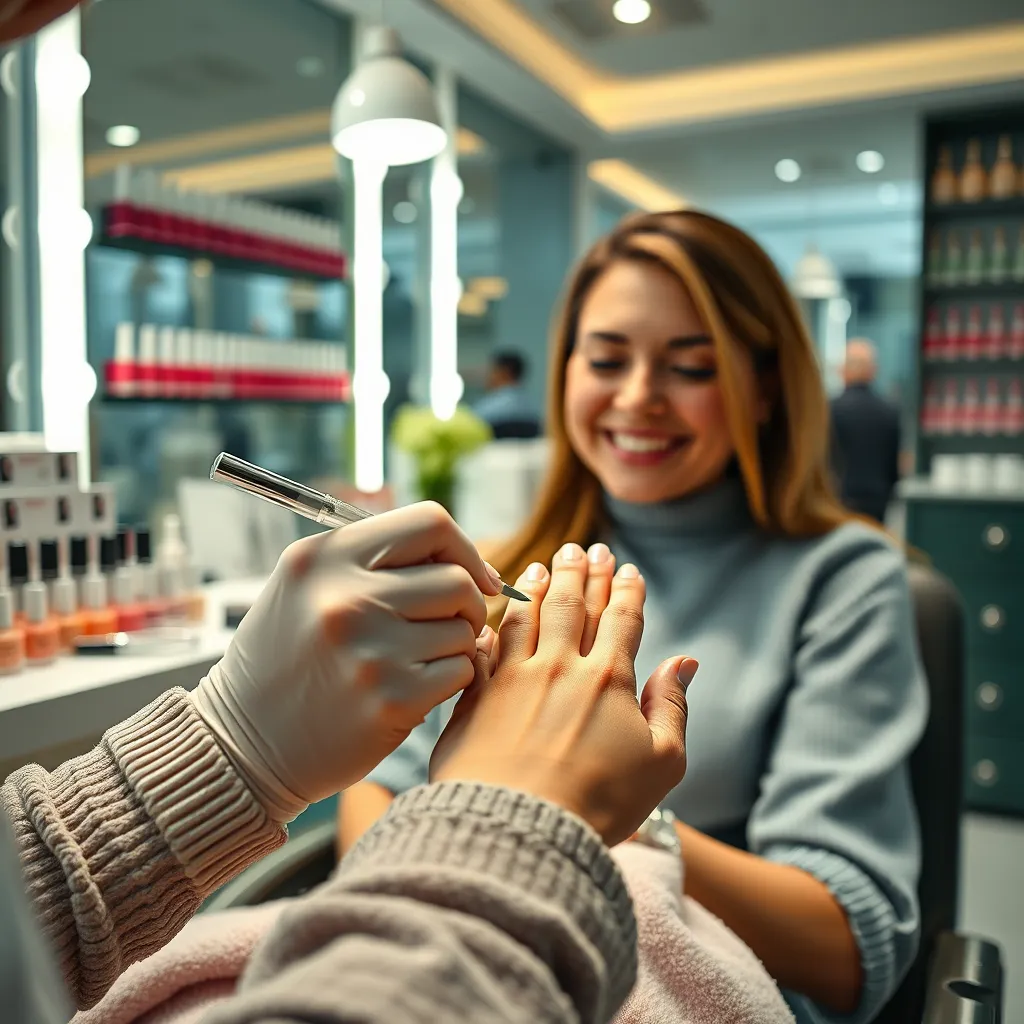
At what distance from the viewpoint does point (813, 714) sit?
1.01 m

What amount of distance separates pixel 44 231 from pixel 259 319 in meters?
0.64

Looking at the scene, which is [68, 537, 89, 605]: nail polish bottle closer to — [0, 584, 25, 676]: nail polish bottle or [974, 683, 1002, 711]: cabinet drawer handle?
[0, 584, 25, 676]: nail polish bottle

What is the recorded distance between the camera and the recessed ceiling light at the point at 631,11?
353 cm

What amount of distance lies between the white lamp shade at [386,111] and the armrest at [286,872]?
135 centimetres

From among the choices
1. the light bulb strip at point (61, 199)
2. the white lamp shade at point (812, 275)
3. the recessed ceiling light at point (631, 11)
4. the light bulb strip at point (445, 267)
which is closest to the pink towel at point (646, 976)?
the light bulb strip at point (61, 199)

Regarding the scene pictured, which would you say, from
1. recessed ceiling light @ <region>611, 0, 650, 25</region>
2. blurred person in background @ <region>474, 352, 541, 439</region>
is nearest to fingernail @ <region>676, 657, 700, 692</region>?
blurred person in background @ <region>474, 352, 541, 439</region>

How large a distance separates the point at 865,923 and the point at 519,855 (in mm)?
664

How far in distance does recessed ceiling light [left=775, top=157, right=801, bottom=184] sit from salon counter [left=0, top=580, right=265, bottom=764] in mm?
5186

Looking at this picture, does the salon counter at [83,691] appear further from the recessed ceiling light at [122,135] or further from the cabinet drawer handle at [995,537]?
the cabinet drawer handle at [995,537]

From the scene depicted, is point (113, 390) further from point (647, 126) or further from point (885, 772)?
point (647, 126)

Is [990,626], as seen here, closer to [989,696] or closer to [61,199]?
[989,696]

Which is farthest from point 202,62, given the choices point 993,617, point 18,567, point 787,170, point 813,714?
point 787,170

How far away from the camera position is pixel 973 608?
126 inches

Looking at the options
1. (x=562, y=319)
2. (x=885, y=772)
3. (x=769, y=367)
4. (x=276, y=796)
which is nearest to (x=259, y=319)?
(x=562, y=319)
